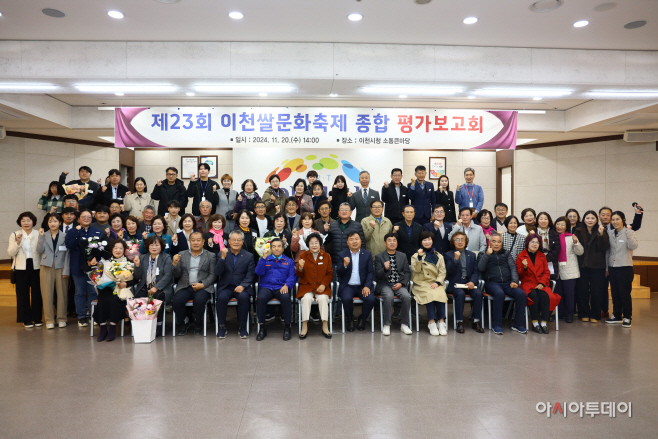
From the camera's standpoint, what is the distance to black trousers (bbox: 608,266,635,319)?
19.6ft

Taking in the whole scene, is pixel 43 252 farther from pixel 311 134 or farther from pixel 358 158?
pixel 358 158

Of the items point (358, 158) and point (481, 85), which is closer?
point (481, 85)

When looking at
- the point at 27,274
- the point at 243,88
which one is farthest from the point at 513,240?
the point at 27,274

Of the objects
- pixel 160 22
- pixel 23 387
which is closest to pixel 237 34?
pixel 160 22

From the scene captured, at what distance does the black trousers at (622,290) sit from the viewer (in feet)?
19.6

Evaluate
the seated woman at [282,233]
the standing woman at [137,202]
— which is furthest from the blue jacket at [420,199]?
the standing woman at [137,202]

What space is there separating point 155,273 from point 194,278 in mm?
470

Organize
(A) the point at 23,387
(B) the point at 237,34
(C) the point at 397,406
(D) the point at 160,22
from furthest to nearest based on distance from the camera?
(B) the point at 237,34 < (D) the point at 160,22 < (A) the point at 23,387 < (C) the point at 397,406

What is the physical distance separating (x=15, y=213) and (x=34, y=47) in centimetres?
519

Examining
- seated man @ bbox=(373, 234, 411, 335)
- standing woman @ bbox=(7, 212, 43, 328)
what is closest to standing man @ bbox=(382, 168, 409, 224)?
seated man @ bbox=(373, 234, 411, 335)

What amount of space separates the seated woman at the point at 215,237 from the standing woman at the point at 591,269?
515cm

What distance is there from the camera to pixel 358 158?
28.7 ft

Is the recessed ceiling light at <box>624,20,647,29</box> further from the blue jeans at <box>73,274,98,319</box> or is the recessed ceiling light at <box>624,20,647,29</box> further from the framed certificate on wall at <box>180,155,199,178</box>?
the framed certificate on wall at <box>180,155,199,178</box>

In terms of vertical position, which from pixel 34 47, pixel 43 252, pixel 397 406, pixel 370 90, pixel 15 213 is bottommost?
pixel 397 406
